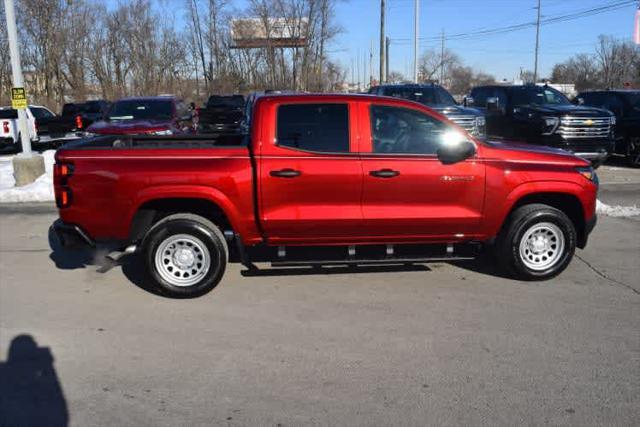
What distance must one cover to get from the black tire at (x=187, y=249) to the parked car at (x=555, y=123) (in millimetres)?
10086

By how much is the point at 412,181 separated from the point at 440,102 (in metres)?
10.0

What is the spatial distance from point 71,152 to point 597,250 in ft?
20.1

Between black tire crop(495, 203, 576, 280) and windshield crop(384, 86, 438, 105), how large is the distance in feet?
31.5

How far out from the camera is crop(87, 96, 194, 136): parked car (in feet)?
38.2

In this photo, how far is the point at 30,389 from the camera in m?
3.73

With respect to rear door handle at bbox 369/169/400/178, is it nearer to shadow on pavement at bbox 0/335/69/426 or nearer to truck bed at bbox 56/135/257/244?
truck bed at bbox 56/135/257/244

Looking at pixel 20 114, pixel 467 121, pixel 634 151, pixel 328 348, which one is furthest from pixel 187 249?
pixel 634 151

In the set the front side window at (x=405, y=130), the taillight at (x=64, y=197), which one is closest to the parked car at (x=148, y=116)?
the taillight at (x=64, y=197)

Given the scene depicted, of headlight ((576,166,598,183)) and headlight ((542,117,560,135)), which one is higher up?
headlight ((542,117,560,135))

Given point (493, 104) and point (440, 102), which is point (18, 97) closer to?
point (440, 102)

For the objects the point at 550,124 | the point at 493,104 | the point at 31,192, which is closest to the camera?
the point at 31,192

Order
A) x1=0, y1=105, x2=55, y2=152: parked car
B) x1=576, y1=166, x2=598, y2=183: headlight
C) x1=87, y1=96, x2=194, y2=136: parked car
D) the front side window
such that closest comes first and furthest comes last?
the front side window < x1=576, y1=166, x2=598, y2=183: headlight < x1=87, y1=96, x2=194, y2=136: parked car < x1=0, y1=105, x2=55, y2=152: parked car

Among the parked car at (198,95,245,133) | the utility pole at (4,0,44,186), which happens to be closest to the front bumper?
the utility pole at (4,0,44,186)

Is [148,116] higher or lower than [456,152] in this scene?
higher
